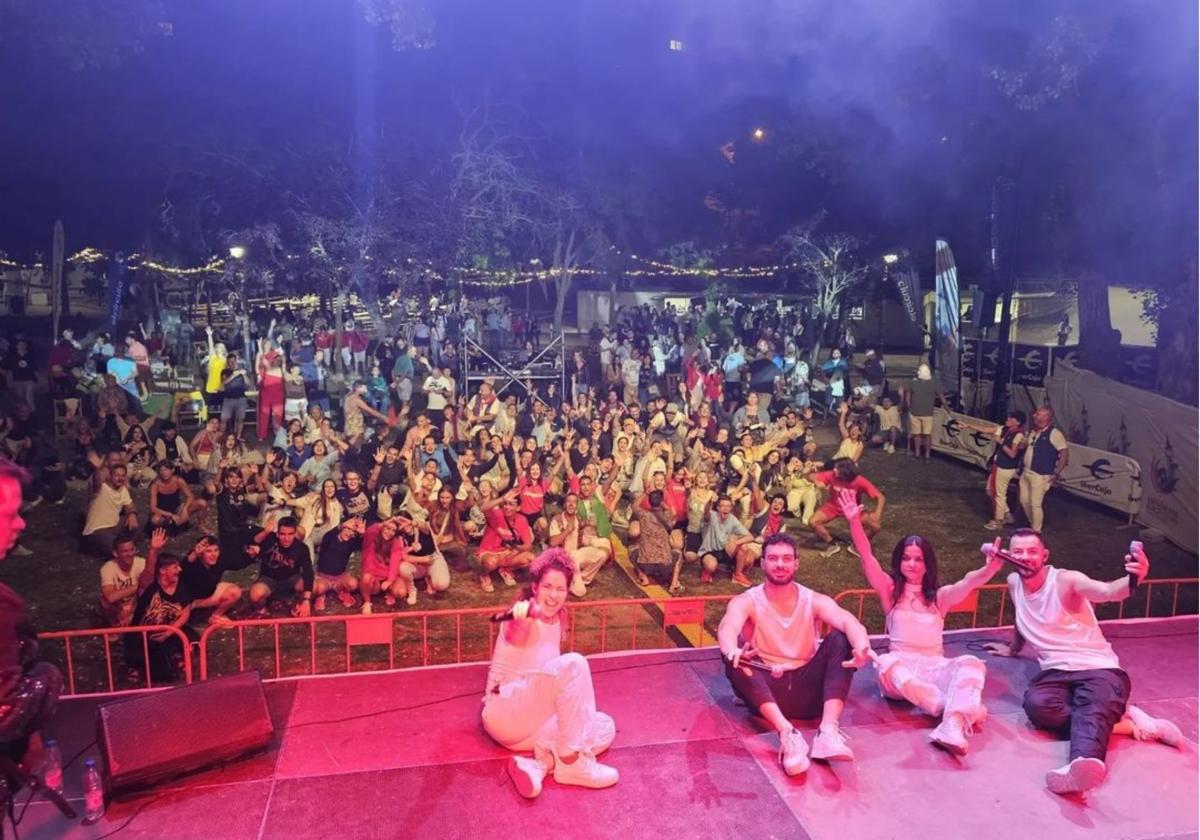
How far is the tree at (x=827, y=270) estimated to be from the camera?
45.1 feet

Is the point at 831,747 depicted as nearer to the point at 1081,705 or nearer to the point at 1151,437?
the point at 1081,705

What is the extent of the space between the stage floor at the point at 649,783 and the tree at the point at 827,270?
380 inches

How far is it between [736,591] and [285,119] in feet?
28.9

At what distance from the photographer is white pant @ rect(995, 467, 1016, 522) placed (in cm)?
966

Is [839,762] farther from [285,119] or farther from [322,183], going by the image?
[285,119]

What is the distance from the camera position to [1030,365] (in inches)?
464

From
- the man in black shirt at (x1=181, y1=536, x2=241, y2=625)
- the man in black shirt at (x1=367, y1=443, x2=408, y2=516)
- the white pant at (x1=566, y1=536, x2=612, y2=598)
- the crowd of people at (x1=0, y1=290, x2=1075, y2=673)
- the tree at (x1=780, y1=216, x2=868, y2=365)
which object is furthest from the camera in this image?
the tree at (x1=780, y1=216, x2=868, y2=365)

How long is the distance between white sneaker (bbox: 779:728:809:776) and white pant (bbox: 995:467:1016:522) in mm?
6823

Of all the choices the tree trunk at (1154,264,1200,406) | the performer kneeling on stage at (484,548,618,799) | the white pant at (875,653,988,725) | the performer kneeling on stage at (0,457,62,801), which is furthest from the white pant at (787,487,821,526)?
the performer kneeling on stage at (0,457,62,801)

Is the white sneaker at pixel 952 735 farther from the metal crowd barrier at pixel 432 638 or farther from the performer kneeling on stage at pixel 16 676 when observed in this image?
the performer kneeling on stage at pixel 16 676

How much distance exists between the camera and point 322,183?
443 inches

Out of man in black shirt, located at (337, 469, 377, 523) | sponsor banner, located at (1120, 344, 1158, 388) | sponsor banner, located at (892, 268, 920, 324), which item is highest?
sponsor banner, located at (892, 268, 920, 324)

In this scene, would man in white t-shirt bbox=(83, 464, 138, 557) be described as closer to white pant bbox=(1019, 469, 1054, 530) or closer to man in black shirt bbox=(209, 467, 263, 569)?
man in black shirt bbox=(209, 467, 263, 569)

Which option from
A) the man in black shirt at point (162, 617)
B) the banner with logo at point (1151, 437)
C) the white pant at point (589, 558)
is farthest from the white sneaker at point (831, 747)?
the banner with logo at point (1151, 437)
